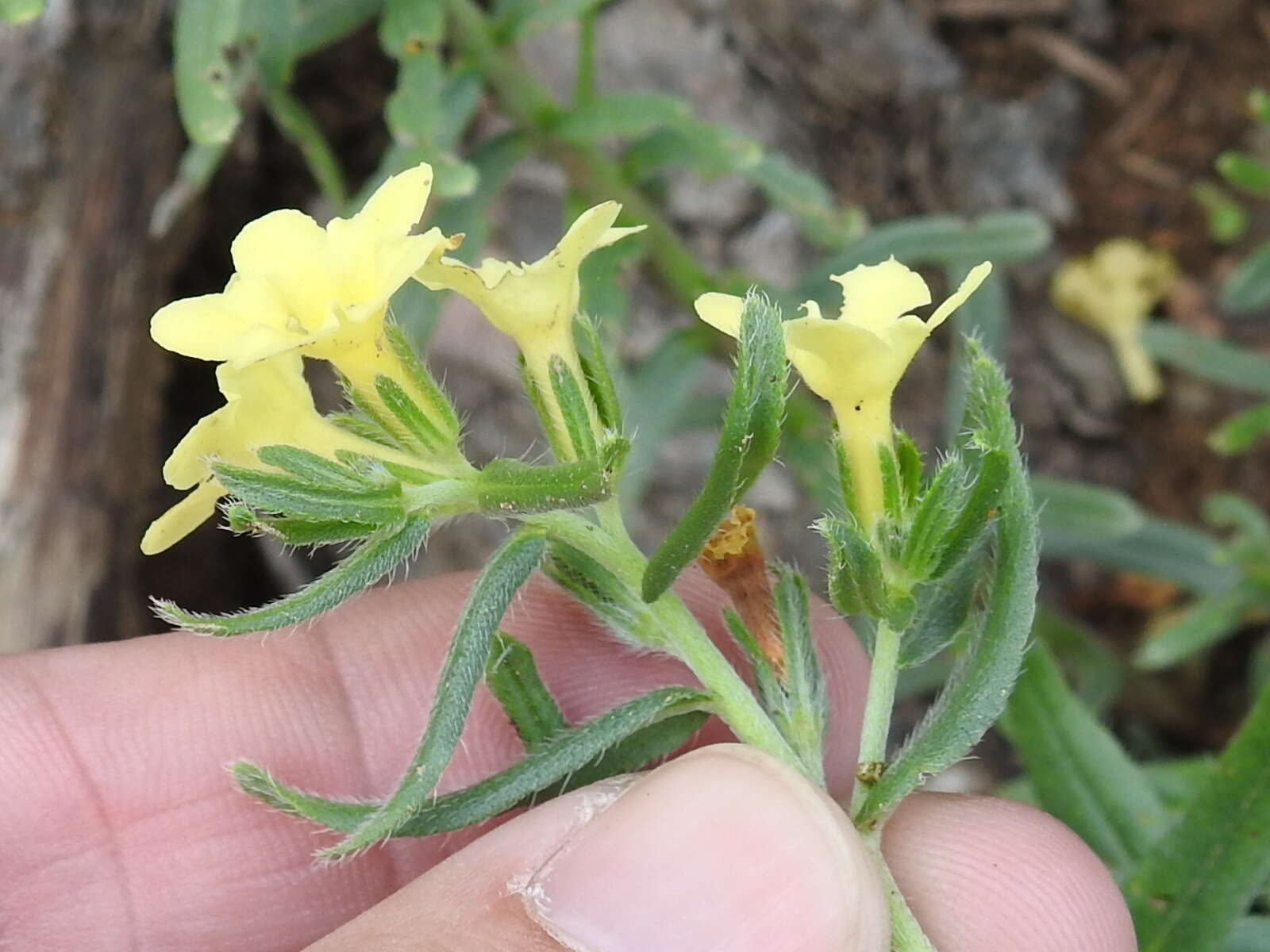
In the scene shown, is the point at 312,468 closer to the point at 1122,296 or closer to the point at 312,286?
the point at 312,286

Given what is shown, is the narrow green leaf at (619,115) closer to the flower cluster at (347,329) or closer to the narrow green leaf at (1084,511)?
the flower cluster at (347,329)

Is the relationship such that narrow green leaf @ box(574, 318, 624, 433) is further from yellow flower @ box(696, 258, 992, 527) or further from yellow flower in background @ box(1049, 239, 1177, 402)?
yellow flower in background @ box(1049, 239, 1177, 402)

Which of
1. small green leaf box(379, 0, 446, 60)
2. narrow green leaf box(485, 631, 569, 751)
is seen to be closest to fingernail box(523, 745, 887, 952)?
narrow green leaf box(485, 631, 569, 751)

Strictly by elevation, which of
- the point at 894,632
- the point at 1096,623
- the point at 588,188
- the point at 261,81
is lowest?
the point at 1096,623

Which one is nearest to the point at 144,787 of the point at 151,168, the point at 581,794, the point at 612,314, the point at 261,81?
the point at 581,794

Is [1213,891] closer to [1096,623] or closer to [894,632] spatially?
[894,632]

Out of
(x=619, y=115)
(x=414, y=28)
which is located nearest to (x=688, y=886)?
(x=619, y=115)

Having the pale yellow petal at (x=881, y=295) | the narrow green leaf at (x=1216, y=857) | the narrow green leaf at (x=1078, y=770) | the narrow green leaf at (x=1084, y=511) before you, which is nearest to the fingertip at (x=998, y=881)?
the narrow green leaf at (x=1216, y=857)
